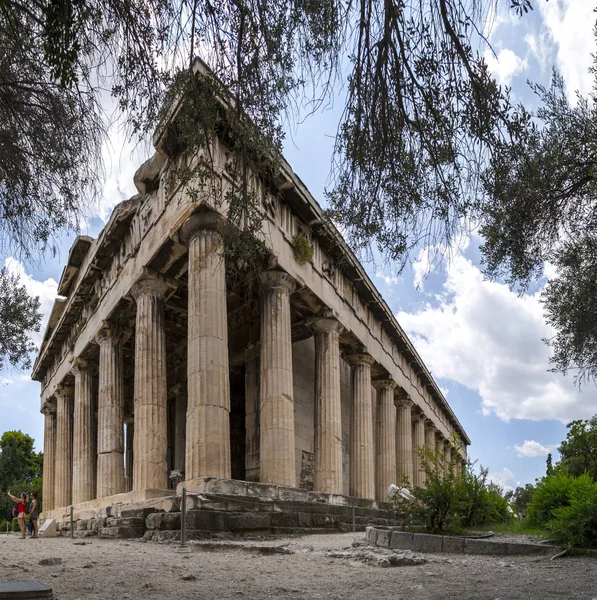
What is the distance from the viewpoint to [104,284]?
20.4 metres

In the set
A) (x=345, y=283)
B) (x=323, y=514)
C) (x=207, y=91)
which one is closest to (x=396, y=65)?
(x=207, y=91)

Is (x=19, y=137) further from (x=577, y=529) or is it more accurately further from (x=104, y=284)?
(x=104, y=284)

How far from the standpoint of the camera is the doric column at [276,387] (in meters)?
14.6

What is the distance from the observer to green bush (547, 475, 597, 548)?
7480mm

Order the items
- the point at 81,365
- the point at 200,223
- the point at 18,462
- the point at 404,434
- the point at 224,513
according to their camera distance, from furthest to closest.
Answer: the point at 18,462
the point at 404,434
the point at 81,365
the point at 200,223
the point at 224,513

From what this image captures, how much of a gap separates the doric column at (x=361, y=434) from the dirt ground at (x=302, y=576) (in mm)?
12025

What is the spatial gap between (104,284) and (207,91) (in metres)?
14.8

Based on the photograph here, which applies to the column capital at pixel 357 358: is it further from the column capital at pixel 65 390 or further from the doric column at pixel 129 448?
the doric column at pixel 129 448

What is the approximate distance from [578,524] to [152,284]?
1162cm

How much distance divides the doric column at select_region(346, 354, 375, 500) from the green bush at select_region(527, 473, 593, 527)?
10293mm

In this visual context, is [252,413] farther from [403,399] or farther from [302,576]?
[302,576]

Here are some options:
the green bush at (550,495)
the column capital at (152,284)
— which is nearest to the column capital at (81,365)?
the column capital at (152,284)

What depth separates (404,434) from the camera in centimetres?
2809

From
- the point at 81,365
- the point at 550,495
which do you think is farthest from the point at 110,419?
the point at 550,495
